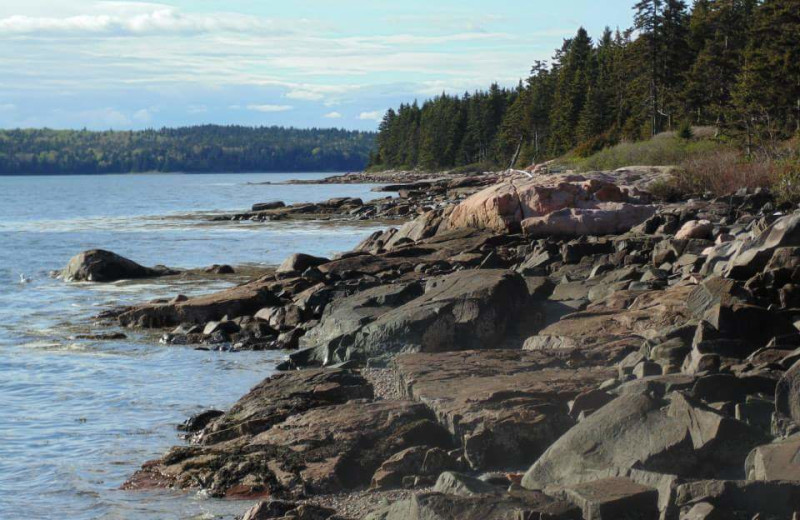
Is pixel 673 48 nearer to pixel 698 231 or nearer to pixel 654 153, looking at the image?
pixel 654 153

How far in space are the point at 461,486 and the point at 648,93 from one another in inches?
2717

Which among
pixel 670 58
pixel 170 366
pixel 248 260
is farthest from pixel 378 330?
pixel 670 58

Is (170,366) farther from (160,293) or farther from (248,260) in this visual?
(248,260)

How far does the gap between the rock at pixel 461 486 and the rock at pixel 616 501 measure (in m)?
0.63

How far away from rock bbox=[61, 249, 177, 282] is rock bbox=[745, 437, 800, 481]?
22.9m

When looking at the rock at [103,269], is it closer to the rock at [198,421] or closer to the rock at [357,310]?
the rock at [357,310]

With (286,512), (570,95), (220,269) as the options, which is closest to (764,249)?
(286,512)

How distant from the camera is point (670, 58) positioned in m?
69.9

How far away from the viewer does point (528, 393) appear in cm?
885

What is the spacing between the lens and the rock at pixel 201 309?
18.5 m

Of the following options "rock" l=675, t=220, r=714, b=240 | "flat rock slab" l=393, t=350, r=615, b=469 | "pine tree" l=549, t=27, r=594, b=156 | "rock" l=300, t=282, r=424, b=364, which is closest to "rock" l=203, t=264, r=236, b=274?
"rock" l=300, t=282, r=424, b=364

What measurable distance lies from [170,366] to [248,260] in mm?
16937

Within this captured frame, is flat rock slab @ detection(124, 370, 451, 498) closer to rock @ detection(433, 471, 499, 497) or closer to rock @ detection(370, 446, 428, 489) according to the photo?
rock @ detection(370, 446, 428, 489)

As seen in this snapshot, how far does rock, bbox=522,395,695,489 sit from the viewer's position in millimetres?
6664
